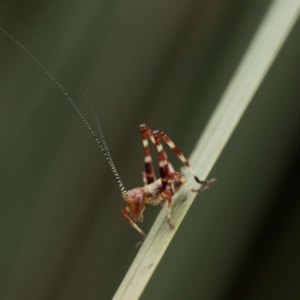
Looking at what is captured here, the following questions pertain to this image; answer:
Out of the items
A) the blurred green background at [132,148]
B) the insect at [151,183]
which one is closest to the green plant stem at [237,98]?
the blurred green background at [132,148]

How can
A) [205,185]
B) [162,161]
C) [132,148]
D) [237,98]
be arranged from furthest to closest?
[132,148], [162,161], [205,185], [237,98]

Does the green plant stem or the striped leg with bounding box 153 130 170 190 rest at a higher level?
the green plant stem

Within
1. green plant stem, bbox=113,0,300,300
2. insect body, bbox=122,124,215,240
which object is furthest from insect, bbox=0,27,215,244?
green plant stem, bbox=113,0,300,300

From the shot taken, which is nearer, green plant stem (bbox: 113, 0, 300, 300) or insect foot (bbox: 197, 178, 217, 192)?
green plant stem (bbox: 113, 0, 300, 300)

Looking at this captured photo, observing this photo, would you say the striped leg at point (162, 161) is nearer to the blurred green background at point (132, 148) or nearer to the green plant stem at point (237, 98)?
the blurred green background at point (132, 148)

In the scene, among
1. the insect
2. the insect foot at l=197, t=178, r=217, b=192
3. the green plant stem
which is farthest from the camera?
the insect

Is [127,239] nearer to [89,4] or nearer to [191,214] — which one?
[191,214]

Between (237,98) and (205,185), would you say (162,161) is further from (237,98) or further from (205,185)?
(237,98)

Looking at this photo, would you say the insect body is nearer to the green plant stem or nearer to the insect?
the insect

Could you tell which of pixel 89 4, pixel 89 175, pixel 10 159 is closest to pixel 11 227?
pixel 10 159

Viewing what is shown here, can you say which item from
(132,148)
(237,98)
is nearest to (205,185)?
(237,98)
